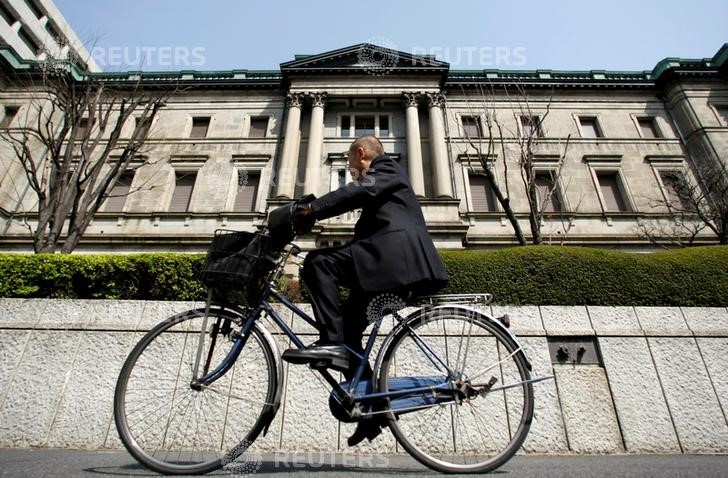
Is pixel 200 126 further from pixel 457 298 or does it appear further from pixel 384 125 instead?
pixel 457 298

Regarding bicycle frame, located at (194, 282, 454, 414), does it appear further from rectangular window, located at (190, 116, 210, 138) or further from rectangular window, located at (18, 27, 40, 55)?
rectangular window, located at (18, 27, 40, 55)

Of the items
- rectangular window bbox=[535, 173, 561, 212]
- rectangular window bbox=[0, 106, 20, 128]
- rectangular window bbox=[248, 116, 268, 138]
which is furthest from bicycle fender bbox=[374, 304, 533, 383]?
rectangular window bbox=[0, 106, 20, 128]

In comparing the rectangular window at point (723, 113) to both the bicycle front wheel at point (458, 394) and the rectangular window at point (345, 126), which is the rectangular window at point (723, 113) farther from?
the bicycle front wheel at point (458, 394)

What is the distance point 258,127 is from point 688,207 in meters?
22.3

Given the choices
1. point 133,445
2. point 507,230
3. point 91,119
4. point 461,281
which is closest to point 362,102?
point 507,230

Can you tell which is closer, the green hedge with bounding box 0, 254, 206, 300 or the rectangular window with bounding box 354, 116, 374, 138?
the green hedge with bounding box 0, 254, 206, 300

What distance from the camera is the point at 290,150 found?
1812 centimetres

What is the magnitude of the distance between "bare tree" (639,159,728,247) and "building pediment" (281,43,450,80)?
13.0 metres

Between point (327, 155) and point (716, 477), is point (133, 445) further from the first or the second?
point (327, 155)

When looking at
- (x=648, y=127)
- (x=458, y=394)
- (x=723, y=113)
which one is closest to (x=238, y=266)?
(x=458, y=394)

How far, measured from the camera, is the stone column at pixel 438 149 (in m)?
16.9

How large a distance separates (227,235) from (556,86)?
79.3 ft

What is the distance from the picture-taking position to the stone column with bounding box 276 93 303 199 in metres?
17.0

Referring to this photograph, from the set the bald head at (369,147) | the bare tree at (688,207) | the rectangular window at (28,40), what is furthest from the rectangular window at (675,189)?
the rectangular window at (28,40)
